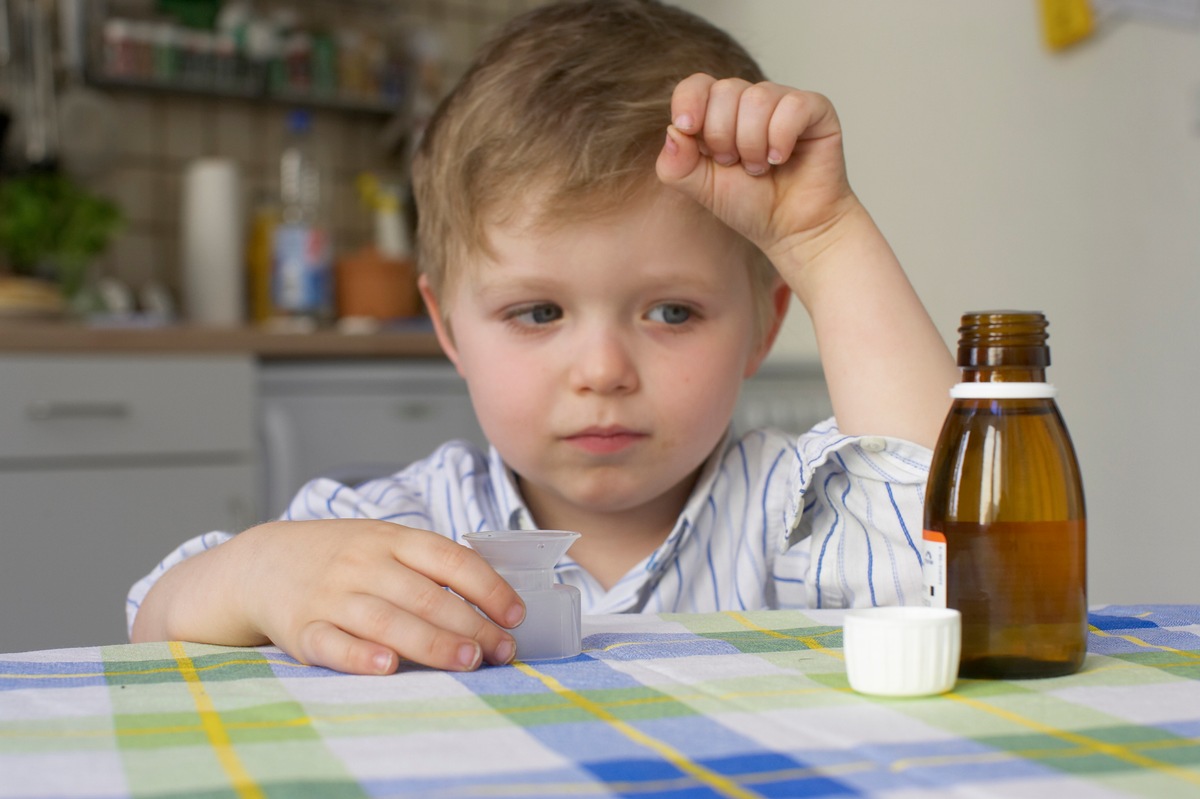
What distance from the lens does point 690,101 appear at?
776mm

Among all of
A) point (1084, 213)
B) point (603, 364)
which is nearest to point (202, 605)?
point (603, 364)

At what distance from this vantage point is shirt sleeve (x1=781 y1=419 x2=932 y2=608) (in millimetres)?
889

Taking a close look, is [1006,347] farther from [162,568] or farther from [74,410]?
[74,410]

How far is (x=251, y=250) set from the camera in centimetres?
285

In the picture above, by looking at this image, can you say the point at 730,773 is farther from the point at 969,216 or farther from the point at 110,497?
the point at 969,216

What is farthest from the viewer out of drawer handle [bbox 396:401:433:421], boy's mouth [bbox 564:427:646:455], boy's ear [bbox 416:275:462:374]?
drawer handle [bbox 396:401:433:421]

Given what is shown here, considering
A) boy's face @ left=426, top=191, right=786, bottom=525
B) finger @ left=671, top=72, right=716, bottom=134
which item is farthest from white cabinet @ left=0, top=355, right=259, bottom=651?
finger @ left=671, top=72, right=716, bottom=134

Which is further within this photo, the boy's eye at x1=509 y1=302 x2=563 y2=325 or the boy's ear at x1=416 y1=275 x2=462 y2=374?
the boy's ear at x1=416 y1=275 x2=462 y2=374

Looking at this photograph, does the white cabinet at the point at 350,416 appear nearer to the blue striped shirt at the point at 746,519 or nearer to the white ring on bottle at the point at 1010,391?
the blue striped shirt at the point at 746,519

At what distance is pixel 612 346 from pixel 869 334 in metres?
0.21

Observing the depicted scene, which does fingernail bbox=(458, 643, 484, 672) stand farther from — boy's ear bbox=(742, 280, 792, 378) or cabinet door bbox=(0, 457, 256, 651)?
cabinet door bbox=(0, 457, 256, 651)

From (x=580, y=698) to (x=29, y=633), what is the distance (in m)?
1.84

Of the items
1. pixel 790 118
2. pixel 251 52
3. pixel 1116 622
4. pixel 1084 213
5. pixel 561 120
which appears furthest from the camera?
pixel 251 52

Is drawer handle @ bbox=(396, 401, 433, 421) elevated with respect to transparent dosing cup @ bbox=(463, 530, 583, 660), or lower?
lower
